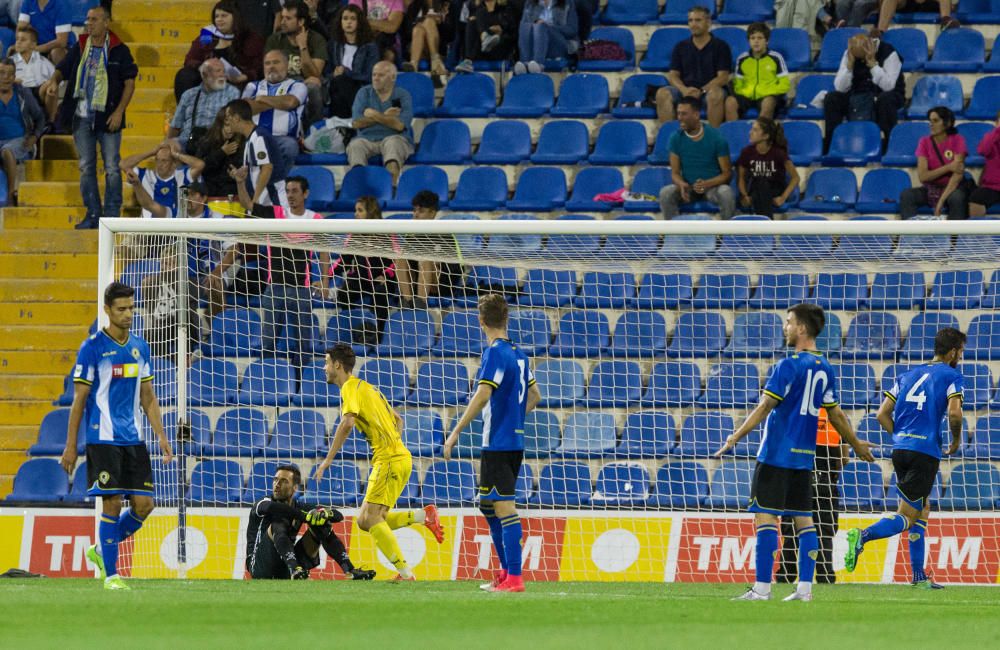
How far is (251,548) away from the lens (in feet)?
39.5

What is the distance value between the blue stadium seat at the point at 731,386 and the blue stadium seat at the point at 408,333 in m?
2.31

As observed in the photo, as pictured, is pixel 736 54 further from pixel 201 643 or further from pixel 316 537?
pixel 201 643

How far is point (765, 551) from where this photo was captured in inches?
375

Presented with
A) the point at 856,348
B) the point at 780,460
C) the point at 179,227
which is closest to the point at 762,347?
the point at 856,348

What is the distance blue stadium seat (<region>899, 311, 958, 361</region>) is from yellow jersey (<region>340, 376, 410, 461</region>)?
4.61 metres

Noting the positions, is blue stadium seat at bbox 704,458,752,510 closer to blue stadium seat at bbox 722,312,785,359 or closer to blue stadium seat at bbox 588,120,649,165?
blue stadium seat at bbox 722,312,785,359

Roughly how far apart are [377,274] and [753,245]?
123 inches

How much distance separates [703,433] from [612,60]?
553cm

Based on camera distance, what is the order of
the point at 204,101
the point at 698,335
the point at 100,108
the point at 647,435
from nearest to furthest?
the point at 647,435 → the point at 698,335 → the point at 100,108 → the point at 204,101

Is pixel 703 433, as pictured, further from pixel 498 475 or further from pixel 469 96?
pixel 469 96

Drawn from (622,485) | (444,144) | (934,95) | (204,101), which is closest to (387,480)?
(622,485)

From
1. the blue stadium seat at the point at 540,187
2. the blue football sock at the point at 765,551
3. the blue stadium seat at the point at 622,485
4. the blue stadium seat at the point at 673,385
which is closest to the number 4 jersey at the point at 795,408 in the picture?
the blue football sock at the point at 765,551

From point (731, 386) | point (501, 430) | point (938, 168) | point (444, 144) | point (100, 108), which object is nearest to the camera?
point (501, 430)

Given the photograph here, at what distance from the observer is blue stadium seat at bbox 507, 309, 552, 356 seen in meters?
13.7
